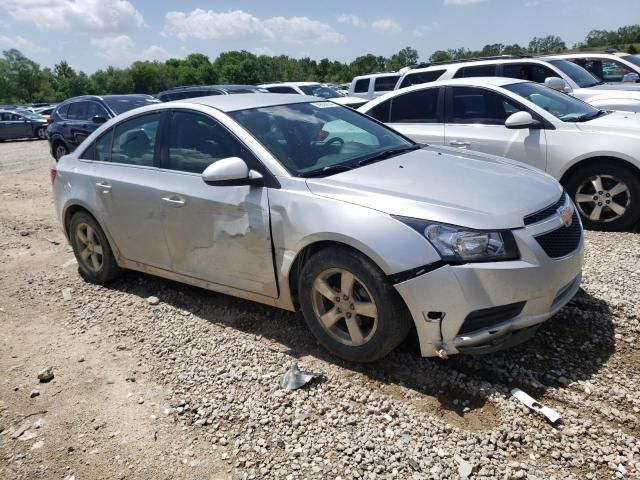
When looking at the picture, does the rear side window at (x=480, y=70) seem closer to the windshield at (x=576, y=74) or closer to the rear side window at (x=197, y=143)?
the windshield at (x=576, y=74)

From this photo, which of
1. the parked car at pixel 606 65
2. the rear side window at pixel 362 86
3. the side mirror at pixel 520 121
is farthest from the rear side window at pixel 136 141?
the rear side window at pixel 362 86

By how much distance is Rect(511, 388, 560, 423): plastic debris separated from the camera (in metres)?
2.75

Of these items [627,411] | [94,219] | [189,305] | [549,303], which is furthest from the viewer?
[94,219]

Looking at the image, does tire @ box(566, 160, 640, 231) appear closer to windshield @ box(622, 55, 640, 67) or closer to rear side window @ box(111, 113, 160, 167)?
rear side window @ box(111, 113, 160, 167)

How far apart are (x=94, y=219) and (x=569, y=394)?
4.10m

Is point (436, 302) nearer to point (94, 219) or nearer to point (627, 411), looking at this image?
point (627, 411)

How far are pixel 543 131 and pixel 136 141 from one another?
4275 millimetres

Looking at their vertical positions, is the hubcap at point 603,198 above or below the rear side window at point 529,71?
below

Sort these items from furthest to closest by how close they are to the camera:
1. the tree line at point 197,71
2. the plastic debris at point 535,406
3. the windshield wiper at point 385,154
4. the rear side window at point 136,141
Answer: the tree line at point 197,71, the rear side window at point 136,141, the windshield wiper at point 385,154, the plastic debris at point 535,406

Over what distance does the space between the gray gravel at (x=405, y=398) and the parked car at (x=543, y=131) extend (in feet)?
4.85

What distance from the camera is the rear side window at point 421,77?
9734mm

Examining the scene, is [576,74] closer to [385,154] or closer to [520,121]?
[520,121]

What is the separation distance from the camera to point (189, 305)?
4.56 meters

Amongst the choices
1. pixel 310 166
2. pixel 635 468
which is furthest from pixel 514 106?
pixel 635 468
